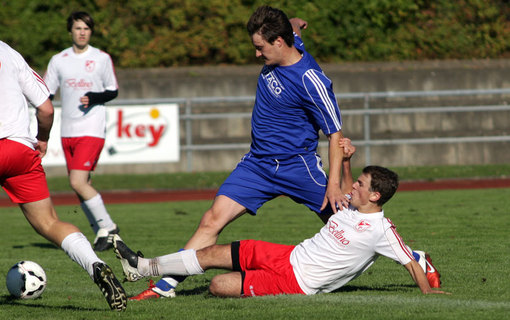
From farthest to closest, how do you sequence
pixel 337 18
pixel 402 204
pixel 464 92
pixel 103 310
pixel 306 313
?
pixel 337 18, pixel 464 92, pixel 402 204, pixel 103 310, pixel 306 313

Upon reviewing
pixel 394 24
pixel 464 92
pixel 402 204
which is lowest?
pixel 402 204

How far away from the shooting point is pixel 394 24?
22.4 metres

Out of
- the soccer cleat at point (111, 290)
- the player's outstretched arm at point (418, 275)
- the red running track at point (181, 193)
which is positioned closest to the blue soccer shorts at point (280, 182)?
the player's outstretched arm at point (418, 275)

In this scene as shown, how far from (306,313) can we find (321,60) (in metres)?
17.0

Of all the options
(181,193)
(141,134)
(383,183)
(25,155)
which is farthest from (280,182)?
(141,134)

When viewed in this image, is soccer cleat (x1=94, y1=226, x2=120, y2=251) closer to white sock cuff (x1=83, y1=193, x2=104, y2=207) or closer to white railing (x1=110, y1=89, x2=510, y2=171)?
white sock cuff (x1=83, y1=193, x2=104, y2=207)

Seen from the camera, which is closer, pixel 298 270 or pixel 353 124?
pixel 298 270

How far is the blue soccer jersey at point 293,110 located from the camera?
6.35 m

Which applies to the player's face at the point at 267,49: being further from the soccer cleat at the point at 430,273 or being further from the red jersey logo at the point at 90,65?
the red jersey logo at the point at 90,65

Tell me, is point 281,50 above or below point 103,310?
above

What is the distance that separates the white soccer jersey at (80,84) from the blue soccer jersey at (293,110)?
12.4 ft

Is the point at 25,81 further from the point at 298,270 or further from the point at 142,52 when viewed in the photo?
the point at 142,52

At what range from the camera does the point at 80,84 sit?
10.0 metres

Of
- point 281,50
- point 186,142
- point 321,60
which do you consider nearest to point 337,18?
point 321,60
